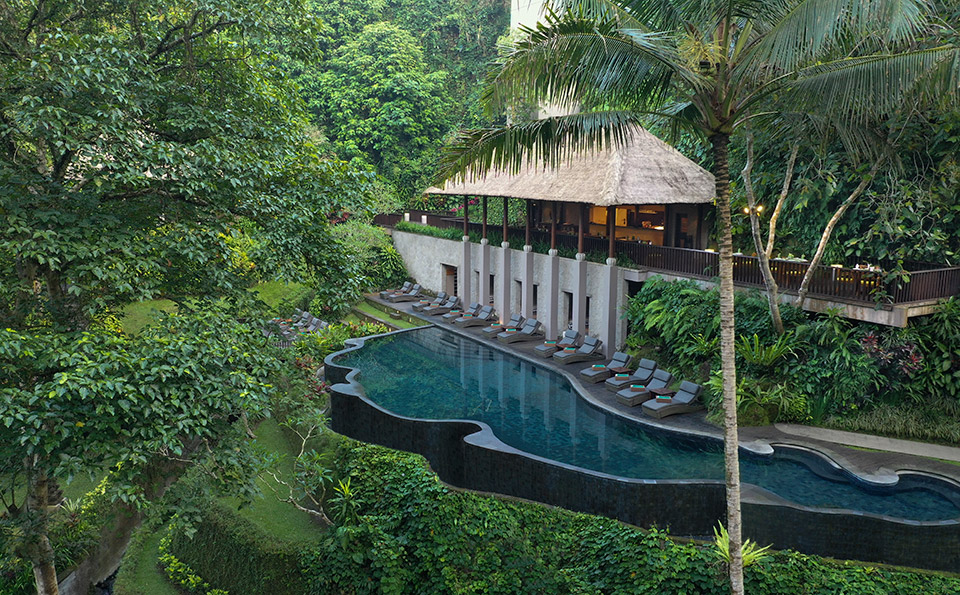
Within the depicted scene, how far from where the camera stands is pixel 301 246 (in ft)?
31.2

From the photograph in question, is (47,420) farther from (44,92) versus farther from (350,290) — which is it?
(350,290)

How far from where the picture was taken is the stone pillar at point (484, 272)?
82.7 ft

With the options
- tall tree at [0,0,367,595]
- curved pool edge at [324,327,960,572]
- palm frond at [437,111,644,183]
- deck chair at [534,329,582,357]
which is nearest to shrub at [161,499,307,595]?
tall tree at [0,0,367,595]

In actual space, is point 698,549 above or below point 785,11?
below

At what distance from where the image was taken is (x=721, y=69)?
7.47m

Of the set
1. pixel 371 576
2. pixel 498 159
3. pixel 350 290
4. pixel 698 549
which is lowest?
pixel 371 576

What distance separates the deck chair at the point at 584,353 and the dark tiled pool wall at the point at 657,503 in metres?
6.36

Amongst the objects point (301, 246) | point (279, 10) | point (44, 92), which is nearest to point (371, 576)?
point (301, 246)

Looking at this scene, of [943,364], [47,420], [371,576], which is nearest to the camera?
[47,420]

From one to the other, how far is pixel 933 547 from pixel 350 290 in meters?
8.75

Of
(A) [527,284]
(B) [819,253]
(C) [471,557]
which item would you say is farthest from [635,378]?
(C) [471,557]

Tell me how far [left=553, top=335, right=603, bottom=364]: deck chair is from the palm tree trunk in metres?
10.9

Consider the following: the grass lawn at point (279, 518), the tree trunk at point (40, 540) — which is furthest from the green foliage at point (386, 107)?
the tree trunk at point (40, 540)

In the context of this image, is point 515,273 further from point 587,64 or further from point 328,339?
point 587,64
